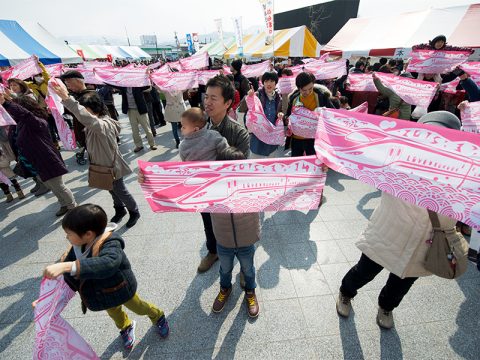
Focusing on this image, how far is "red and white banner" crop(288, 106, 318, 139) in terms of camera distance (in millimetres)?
3520

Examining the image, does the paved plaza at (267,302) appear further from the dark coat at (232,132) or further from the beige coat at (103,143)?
the dark coat at (232,132)

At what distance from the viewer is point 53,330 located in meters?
1.55

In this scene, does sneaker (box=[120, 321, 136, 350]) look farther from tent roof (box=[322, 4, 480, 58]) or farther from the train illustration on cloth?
tent roof (box=[322, 4, 480, 58])

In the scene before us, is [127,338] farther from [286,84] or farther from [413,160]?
[286,84]

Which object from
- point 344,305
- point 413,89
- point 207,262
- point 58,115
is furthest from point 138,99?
point 344,305

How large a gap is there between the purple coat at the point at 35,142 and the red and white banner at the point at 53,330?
8.50 ft

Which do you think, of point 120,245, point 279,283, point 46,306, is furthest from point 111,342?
point 279,283

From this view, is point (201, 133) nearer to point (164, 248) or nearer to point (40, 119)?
point (164, 248)

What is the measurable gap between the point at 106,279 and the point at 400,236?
6.89 ft

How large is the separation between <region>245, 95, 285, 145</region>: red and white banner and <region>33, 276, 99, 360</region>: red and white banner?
3114 mm

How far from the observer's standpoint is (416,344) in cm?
207

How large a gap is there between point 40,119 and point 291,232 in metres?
3.82

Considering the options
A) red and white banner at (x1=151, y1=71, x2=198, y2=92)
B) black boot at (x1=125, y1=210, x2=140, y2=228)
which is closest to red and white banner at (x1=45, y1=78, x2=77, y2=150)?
black boot at (x1=125, y1=210, x2=140, y2=228)

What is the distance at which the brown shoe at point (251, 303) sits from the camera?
2.30 metres
